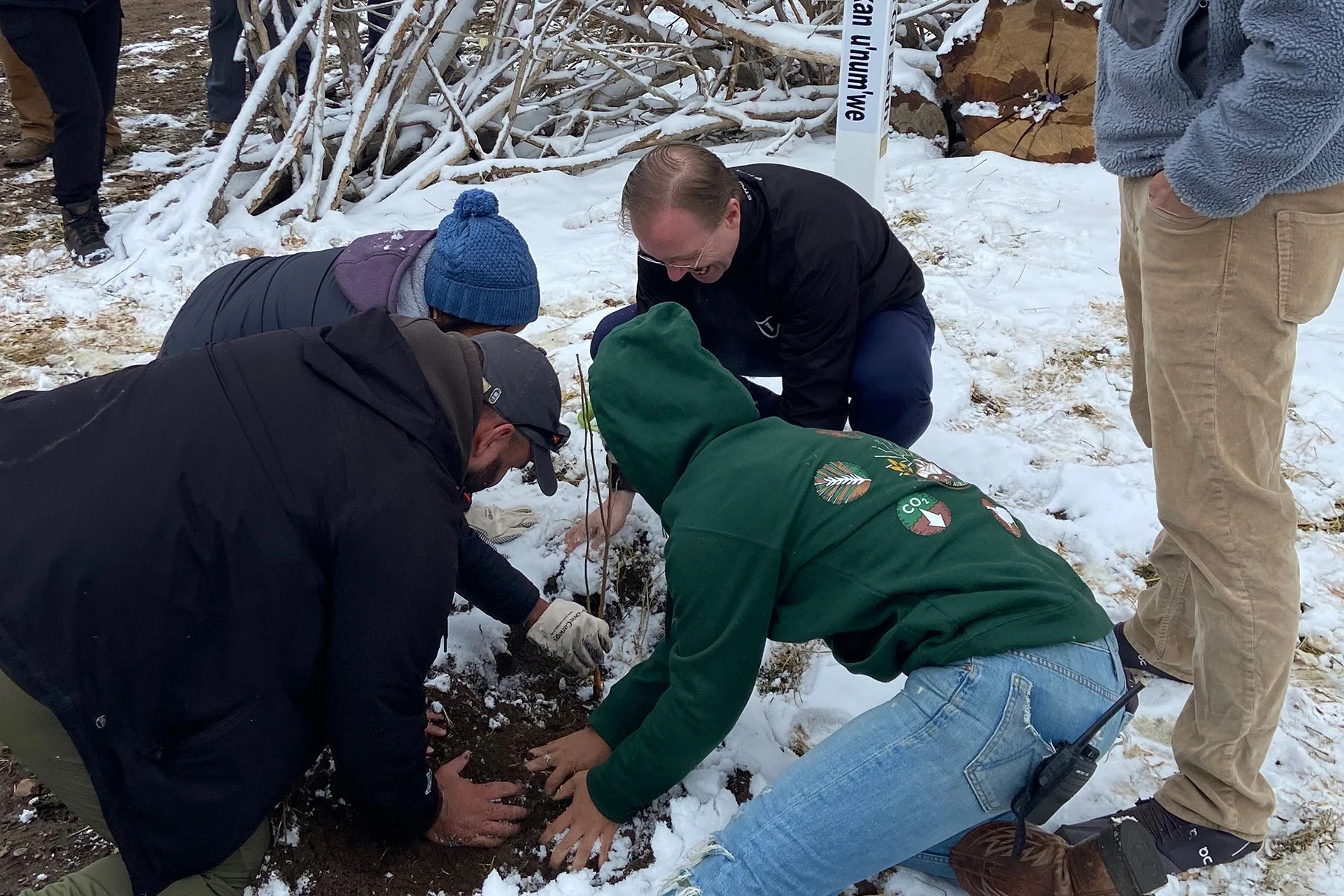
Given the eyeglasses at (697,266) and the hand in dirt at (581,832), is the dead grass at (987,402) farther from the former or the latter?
the hand in dirt at (581,832)

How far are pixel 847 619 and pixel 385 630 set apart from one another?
0.71m

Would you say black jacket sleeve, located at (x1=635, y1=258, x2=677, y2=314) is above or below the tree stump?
below

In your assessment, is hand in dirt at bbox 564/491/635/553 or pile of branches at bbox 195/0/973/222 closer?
A: hand in dirt at bbox 564/491/635/553

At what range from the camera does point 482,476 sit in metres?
1.64

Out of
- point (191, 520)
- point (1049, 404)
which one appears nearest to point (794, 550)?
point (191, 520)

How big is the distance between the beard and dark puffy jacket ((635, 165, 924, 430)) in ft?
3.04

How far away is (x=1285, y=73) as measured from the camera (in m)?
1.31

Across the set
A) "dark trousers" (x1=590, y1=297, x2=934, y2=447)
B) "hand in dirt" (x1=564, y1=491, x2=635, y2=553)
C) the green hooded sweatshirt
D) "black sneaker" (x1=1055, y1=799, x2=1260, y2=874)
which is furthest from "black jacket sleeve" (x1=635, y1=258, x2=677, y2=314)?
"black sneaker" (x1=1055, y1=799, x2=1260, y2=874)

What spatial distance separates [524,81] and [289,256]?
10.4 feet

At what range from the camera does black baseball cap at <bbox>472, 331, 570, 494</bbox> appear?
5.23 ft

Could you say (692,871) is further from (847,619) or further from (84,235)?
(84,235)

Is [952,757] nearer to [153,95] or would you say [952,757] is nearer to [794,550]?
[794,550]

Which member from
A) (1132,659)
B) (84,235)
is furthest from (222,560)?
(84,235)

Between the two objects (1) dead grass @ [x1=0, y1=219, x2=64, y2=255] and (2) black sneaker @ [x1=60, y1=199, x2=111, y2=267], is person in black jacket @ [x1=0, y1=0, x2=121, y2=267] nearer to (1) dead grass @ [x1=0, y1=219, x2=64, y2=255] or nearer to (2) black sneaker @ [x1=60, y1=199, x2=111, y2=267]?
(2) black sneaker @ [x1=60, y1=199, x2=111, y2=267]
